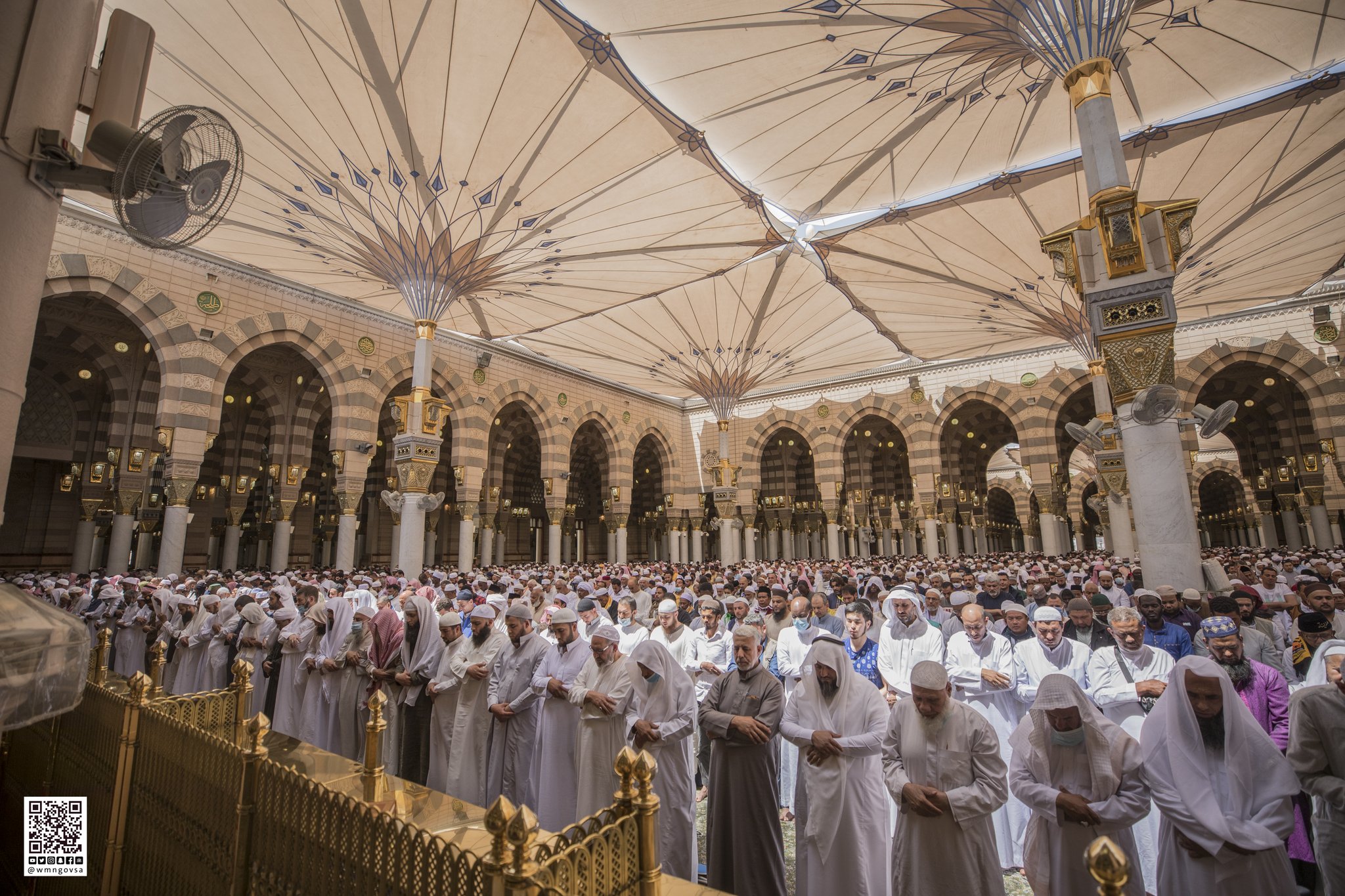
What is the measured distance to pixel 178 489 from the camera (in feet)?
36.6

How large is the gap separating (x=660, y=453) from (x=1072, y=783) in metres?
22.0

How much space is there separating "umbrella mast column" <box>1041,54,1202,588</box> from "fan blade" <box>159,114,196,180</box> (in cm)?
620

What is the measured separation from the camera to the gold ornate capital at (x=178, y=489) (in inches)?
437

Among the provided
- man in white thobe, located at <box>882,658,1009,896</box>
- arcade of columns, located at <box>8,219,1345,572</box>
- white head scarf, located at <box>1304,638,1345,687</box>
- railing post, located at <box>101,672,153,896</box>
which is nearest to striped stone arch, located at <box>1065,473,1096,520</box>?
arcade of columns, located at <box>8,219,1345,572</box>

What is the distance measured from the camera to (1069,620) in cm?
510

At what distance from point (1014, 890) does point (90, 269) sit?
1488cm

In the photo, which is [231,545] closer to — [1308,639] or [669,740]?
[669,740]

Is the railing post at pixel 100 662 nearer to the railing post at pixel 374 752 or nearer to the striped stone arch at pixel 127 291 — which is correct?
the railing post at pixel 374 752

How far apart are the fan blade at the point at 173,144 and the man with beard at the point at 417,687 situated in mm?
3019

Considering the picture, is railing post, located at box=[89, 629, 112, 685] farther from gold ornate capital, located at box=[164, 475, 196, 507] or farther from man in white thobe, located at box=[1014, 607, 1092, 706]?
gold ornate capital, located at box=[164, 475, 196, 507]

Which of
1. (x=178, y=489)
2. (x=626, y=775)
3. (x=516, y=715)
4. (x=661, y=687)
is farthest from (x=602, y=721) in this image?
(x=178, y=489)

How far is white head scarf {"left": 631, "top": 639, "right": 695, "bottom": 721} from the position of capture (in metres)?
3.37

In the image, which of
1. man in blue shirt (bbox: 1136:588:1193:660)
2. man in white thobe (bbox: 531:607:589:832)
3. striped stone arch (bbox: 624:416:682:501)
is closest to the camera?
man in white thobe (bbox: 531:607:589:832)

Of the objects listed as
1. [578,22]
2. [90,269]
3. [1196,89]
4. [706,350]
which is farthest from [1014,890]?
[706,350]
